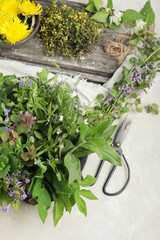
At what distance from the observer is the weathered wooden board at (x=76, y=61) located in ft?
3.74

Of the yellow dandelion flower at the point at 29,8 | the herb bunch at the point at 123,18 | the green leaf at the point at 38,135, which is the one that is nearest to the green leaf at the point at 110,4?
the herb bunch at the point at 123,18

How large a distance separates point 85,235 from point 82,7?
0.79 m

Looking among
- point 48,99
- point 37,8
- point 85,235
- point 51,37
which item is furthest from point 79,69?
point 85,235

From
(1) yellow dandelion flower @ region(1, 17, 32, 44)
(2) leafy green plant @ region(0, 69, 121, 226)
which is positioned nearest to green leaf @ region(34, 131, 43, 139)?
(2) leafy green plant @ region(0, 69, 121, 226)

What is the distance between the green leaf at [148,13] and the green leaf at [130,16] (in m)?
0.03

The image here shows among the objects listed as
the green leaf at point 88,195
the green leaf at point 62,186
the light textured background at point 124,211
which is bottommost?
the light textured background at point 124,211

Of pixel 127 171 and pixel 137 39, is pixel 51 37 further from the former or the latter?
pixel 127 171

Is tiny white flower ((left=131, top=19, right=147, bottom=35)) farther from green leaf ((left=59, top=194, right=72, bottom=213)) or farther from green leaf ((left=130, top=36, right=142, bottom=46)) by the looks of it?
green leaf ((left=59, top=194, right=72, bottom=213))

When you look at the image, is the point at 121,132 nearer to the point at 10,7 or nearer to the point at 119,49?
the point at 119,49

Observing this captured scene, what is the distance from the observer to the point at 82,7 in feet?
3.92

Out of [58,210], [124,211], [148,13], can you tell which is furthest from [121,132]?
[148,13]

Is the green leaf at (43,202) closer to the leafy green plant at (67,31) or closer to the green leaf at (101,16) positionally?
the leafy green plant at (67,31)

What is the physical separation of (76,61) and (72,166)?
51 centimetres

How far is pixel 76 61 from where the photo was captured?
3.77 feet
